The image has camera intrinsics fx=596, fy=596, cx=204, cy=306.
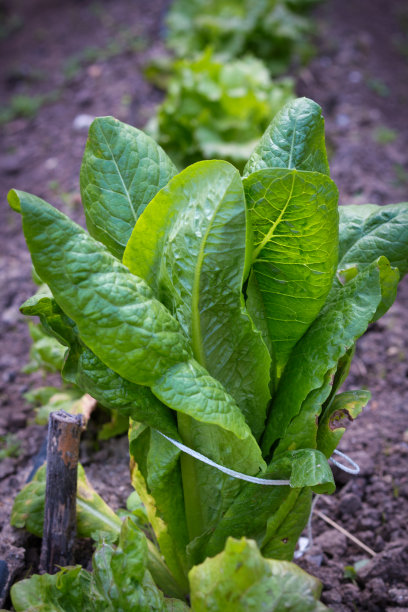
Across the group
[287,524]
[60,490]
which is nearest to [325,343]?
[287,524]

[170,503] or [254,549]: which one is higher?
[254,549]

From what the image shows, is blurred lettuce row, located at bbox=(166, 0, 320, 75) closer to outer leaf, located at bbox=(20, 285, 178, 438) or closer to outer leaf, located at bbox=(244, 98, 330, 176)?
outer leaf, located at bbox=(244, 98, 330, 176)

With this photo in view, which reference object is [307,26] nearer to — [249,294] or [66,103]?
[66,103]

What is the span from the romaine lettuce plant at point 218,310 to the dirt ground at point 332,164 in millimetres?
560

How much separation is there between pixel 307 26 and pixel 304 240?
454 centimetres

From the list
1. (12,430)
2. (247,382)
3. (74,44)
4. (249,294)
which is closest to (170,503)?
(247,382)

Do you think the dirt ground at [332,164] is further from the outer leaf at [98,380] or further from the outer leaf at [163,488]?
the outer leaf at [98,380]

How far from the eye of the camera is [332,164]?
426cm

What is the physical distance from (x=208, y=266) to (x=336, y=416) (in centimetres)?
51

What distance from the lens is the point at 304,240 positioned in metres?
1.44

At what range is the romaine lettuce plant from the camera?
50.1 inches

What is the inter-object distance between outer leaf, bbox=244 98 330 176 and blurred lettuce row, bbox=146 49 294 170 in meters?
2.40

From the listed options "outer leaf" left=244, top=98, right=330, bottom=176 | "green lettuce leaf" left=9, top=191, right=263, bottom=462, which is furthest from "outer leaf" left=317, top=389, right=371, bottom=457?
"outer leaf" left=244, top=98, right=330, bottom=176

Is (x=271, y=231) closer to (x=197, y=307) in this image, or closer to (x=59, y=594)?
(x=197, y=307)
